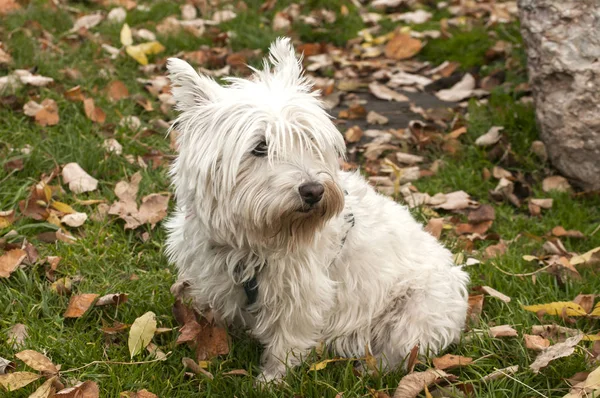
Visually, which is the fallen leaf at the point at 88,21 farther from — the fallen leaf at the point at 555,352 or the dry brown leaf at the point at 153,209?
the fallen leaf at the point at 555,352

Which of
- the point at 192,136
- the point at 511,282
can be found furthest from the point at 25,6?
the point at 511,282

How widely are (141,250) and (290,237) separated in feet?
5.02

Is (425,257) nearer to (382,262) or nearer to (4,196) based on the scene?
(382,262)

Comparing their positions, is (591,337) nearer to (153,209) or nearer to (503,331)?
(503,331)

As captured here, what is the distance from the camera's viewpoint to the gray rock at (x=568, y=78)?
5.13 meters

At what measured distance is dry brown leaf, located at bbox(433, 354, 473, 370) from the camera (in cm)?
346

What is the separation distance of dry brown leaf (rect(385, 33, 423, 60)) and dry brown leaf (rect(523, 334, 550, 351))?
4.80 meters

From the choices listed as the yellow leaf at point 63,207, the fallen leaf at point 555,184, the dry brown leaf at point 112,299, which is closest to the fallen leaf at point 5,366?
the dry brown leaf at point 112,299

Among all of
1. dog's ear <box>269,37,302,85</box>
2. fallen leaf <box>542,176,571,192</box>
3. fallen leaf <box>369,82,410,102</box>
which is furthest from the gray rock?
dog's ear <box>269,37,302,85</box>

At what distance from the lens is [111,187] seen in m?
4.90

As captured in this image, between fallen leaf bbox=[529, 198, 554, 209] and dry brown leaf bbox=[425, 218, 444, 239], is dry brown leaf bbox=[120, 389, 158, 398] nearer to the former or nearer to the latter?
dry brown leaf bbox=[425, 218, 444, 239]

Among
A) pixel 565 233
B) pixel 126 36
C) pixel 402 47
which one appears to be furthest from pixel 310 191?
pixel 402 47

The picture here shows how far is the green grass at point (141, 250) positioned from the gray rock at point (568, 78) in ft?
0.89

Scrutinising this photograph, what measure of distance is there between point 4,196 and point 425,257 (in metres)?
2.52
